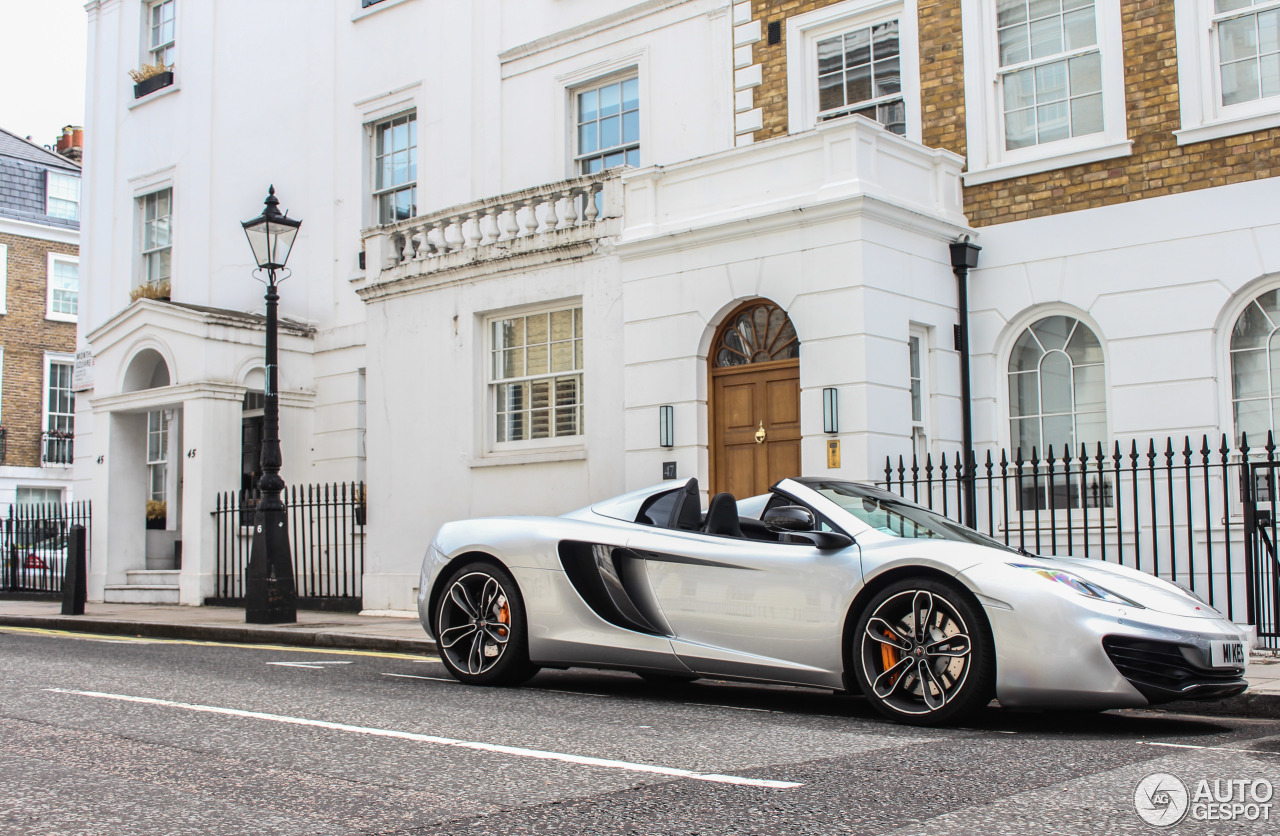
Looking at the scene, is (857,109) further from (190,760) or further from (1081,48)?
(190,760)

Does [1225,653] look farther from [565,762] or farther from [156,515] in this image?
[156,515]

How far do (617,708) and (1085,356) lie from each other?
763 centimetres

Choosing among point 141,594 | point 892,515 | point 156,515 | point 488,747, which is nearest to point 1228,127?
Result: point 892,515

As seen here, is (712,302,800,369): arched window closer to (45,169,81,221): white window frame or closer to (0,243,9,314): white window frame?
(0,243,9,314): white window frame

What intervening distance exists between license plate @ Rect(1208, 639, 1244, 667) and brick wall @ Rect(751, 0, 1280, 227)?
23.2 ft

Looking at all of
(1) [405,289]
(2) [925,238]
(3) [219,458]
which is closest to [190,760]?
(2) [925,238]

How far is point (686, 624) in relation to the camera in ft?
23.4

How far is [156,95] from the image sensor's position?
872 inches

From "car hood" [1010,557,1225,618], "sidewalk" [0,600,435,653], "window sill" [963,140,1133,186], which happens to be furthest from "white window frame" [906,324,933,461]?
"car hood" [1010,557,1225,618]

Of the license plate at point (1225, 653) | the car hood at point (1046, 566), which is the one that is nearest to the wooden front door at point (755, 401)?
the car hood at point (1046, 566)

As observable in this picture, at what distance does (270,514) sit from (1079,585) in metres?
10.2

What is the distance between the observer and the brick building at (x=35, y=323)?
109 feet

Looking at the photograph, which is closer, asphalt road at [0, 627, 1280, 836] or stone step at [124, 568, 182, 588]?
asphalt road at [0, 627, 1280, 836]

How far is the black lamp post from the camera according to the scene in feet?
45.5
